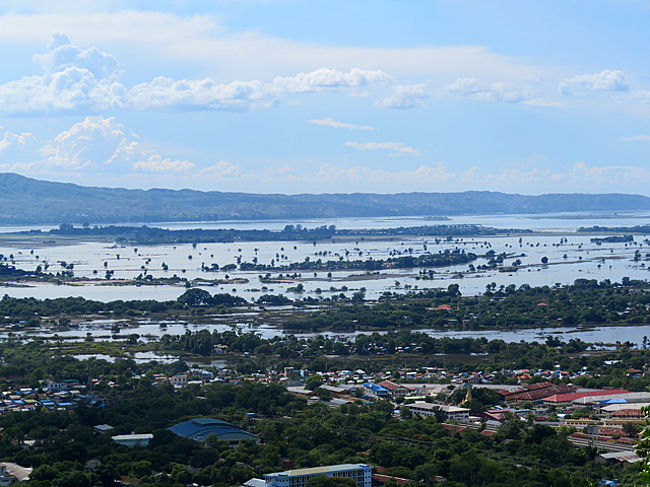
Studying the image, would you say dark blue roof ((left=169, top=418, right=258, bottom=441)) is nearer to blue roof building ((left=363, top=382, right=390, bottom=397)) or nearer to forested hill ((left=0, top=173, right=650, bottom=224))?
blue roof building ((left=363, top=382, right=390, bottom=397))

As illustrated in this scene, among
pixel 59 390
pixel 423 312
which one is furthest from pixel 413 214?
pixel 59 390

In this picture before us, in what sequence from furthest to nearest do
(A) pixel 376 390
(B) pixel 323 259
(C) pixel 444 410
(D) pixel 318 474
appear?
1. (B) pixel 323 259
2. (A) pixel 376 390
3. (C) pixel 444 410
4. (D) pixel 318 474

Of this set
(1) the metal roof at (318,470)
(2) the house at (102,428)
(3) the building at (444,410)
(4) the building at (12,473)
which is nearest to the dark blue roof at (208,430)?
(2) the house at (102,428)

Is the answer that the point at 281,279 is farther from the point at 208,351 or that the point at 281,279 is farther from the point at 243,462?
the point at 243,462

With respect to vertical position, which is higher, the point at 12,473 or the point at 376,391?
the point at 376,391

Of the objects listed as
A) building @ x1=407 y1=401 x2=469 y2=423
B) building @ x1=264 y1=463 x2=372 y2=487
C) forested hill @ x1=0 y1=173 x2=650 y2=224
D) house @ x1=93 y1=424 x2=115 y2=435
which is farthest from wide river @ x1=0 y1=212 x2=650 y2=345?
forested hill @ x1=0 y1=173 x2=650 y2=224

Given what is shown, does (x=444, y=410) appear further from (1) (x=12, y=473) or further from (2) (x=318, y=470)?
(1) (x=12, y=473)

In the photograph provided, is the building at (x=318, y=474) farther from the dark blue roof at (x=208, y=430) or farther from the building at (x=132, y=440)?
the building at (x=132, y=440)

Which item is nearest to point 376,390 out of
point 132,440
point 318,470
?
point 132,440

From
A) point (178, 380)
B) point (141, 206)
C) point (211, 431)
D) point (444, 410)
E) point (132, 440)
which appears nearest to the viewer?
point (132, 440)
